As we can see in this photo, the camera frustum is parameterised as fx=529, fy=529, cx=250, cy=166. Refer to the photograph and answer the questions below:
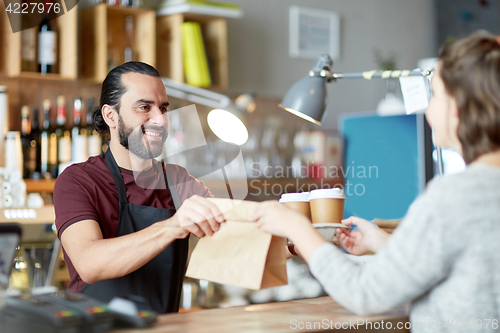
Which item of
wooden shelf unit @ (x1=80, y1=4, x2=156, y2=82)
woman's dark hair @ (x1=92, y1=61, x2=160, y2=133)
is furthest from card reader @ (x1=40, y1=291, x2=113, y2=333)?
wooden shelf unit @ (x1=80, y1=4, x2=156, y2=82)

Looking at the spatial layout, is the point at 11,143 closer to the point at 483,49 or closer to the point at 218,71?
the point at 218,71

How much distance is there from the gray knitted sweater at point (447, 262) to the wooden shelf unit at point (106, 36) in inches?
83.0

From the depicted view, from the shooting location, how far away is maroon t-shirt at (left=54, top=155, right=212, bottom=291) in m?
1.33

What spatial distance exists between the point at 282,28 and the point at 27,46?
1826mm

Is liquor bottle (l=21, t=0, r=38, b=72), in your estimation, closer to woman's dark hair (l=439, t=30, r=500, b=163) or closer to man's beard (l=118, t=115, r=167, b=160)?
man's beard (l=118, t=115, r=167, b=160)

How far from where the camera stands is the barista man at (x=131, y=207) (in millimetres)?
1263

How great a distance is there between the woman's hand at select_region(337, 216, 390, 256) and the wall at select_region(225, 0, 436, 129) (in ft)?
7.52

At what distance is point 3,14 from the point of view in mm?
2512

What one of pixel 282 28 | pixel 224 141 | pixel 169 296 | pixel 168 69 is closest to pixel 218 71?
pixel 168 69

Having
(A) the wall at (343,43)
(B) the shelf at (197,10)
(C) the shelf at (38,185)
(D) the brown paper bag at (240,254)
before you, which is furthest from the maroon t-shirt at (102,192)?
(A) the wall at (343,43)

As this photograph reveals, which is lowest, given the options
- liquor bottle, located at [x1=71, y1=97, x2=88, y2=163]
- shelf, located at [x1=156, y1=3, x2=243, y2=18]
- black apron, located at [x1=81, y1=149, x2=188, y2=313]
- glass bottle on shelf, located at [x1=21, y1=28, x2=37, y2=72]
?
black apron, located at [x1=81, y1=149, x2=188, y2=313]

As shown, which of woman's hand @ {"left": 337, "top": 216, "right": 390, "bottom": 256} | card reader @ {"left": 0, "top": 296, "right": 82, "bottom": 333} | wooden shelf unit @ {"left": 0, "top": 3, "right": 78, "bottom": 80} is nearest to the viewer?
card reader @ {"left": 0, "top": 296, "right": 82, "bottom": 333}

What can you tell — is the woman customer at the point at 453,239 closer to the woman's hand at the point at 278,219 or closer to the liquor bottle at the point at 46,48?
the woman's hand at the point at 278,219

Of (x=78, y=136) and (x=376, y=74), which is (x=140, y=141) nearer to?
(x=376, y=74)
